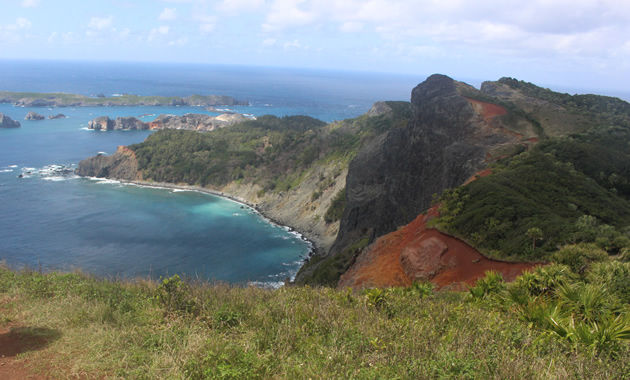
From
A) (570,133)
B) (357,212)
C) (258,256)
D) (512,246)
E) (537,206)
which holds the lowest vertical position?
(258,256)

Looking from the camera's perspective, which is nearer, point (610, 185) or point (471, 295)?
point (471, 295)

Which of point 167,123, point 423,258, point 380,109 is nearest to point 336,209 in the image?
point 380,109

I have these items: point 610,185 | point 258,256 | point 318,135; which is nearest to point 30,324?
point 610,185

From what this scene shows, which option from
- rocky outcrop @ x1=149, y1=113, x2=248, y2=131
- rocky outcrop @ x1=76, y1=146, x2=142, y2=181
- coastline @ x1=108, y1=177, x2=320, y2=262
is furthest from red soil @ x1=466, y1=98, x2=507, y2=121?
rocky outcrop @ x1=149, y1=113, x2=248, y2=131

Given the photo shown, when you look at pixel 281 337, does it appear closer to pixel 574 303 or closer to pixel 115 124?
pixel 574 303

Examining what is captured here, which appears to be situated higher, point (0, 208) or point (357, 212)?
point (357, 212)

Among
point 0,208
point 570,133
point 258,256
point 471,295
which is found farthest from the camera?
point 0,208

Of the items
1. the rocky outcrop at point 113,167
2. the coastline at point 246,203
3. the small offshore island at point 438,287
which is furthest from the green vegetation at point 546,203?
the rocky outcrop at point 113,167

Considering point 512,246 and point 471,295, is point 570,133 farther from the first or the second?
point 471,295
